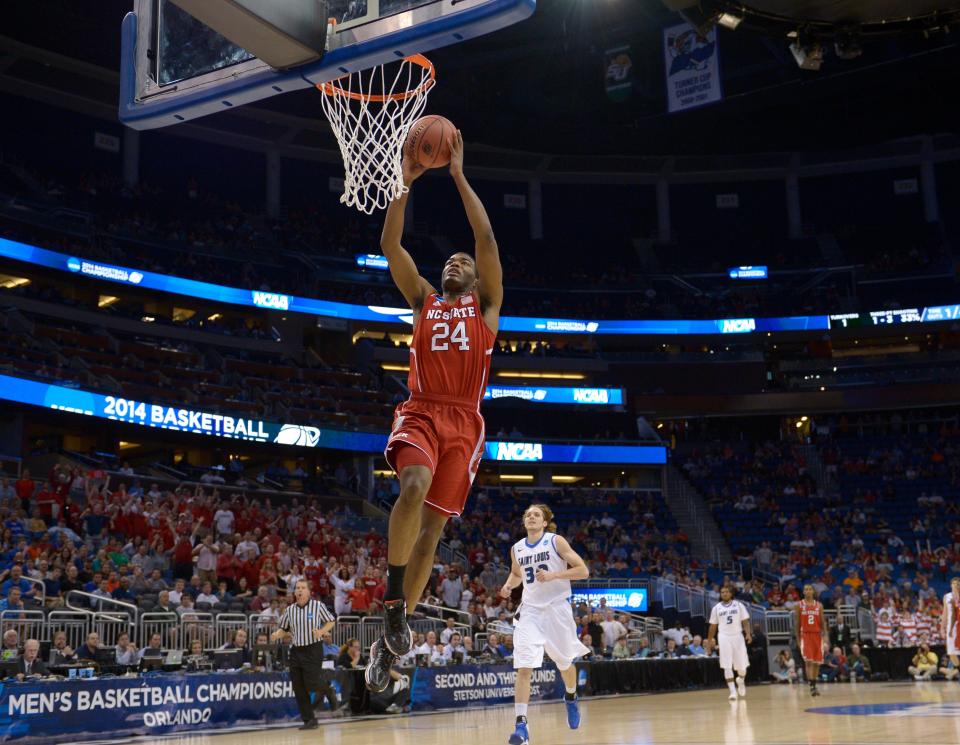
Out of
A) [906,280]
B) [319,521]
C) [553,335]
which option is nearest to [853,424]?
[906,280]

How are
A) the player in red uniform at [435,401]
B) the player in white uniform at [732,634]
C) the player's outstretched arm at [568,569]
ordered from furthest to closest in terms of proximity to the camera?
the player in white uniform at [732,634] → the player's outstretched arm at [568,569] → the player in red uniform at [435,401]

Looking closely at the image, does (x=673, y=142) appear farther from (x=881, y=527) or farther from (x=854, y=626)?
(x=854, y=626)

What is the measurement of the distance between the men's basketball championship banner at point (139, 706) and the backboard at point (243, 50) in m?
6.59

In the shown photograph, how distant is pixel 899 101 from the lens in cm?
3856

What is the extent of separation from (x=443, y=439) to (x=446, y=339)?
24.0 inches

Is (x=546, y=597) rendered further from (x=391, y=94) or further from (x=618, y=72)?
(x=618, y=72)

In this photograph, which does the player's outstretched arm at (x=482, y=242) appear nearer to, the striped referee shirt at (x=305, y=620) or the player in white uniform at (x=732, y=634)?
the striped referee shirt at (x=305, y=620)

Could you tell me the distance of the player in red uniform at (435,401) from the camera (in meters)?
6.11

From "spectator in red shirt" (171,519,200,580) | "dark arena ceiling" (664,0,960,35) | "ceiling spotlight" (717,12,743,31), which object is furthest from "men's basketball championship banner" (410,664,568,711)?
"ceiling spotlight" (717,12,743,31)

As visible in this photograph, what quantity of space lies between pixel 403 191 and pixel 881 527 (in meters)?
33.5

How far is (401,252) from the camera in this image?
21.6 feet

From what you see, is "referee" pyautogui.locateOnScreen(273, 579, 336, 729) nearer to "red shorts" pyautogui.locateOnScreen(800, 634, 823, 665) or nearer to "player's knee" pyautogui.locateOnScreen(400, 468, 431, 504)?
"player's knee" pyautogui.locateOnScreen(400, 468, 431, 504)

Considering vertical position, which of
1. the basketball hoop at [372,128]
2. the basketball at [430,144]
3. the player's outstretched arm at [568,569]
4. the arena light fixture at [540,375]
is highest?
the arena light fixture at [540,375]

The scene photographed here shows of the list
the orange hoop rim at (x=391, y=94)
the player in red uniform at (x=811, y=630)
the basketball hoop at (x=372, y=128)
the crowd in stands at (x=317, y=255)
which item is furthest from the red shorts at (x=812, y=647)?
the crowd in stands at (x=317, y=255)
